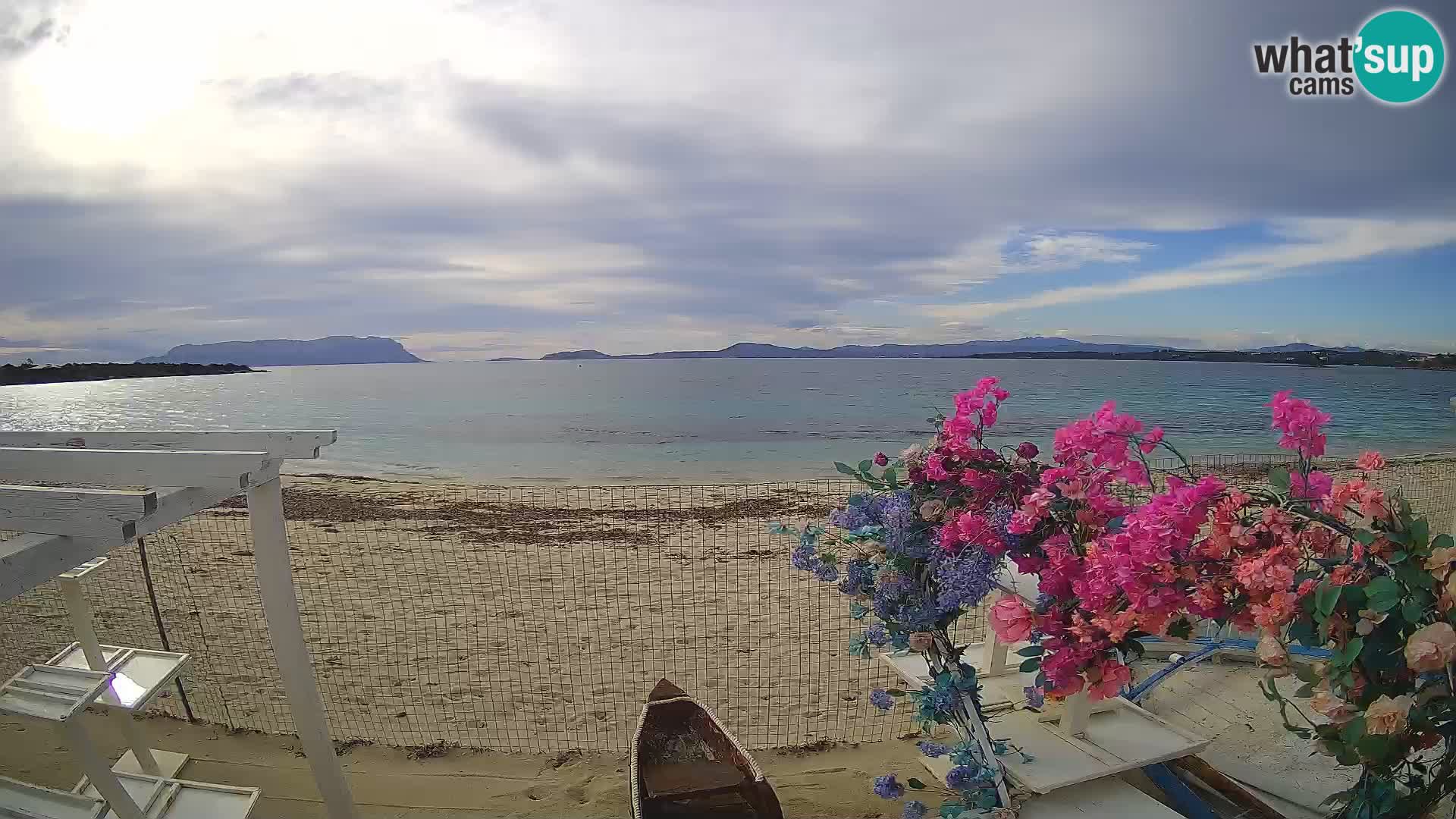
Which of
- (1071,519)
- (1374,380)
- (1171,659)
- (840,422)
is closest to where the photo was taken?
(1071,519)

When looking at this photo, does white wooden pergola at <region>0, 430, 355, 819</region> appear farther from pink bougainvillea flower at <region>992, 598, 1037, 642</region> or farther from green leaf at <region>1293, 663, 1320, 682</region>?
green leaf at <region>1293, 663, 1320, 682</region>

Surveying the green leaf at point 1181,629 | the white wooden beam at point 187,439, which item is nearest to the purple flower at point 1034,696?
the green leaf at point 1181,629

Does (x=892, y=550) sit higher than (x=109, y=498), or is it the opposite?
(x=109, y=498)

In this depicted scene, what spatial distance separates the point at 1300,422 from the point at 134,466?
3.22 meters

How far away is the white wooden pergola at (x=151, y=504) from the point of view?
1.93 metres

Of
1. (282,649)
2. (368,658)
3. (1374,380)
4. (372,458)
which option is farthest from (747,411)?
(1374,380)

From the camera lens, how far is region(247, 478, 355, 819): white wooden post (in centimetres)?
293

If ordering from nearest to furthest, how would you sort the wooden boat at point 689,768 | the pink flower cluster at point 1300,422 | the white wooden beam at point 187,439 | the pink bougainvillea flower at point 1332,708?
1. the pink bougainvillea flower at point 1332,708
2. the pink flower cluster at point 1300,422
3. the white wooden beam at point 187,439
4. the wooden boat at point 689,768

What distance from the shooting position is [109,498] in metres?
1.94

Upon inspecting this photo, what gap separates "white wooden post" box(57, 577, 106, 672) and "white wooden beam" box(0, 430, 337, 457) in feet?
3.83

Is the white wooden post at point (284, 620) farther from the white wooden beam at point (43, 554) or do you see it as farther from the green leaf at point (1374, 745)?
the green leaf at point (1374, 745)

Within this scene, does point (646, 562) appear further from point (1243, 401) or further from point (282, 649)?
point (1243, 401)

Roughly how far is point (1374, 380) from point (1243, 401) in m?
31.8

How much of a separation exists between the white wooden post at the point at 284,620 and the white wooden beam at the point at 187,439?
159 mm
